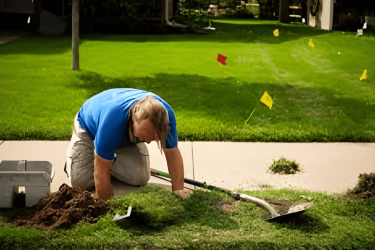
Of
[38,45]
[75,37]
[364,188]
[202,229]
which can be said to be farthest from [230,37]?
[202,229]

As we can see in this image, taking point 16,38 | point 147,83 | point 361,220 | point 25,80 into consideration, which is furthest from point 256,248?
point 16,38

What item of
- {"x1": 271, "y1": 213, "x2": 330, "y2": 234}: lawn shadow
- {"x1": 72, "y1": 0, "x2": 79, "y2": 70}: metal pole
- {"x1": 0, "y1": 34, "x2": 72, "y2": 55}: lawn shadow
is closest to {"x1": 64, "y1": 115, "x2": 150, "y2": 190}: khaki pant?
{"x1": 271, "y1": 213, "x2": 330, "y2": 234}: lawn shadow

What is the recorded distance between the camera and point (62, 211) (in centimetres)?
312

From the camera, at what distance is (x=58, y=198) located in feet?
10.5

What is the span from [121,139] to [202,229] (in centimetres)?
88

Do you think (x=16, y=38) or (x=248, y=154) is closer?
(x=248, y=154)

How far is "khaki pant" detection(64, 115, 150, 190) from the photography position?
3.62m

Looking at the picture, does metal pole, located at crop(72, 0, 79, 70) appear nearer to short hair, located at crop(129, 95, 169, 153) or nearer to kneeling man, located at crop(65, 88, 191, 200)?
kneeling man, located at crop(65, 88, 191, 200)

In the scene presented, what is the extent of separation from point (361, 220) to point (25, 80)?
6.83 metres

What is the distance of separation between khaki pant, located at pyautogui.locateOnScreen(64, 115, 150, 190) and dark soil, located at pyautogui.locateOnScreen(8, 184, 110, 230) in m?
0.32

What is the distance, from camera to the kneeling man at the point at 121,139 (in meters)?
2.83

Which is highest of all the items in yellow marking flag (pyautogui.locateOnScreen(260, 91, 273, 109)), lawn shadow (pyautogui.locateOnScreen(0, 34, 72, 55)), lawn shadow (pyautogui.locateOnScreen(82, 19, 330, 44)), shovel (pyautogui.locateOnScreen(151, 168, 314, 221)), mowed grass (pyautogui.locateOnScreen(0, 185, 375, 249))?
lawn shadow (pyautogui.locateOnScreen(82, 19, 330, 44))

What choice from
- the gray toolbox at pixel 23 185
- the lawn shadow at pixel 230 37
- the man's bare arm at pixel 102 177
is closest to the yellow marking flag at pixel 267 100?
the man's bare arm at pixel 102 177

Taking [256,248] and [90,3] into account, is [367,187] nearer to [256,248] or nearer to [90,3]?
[256,248]
